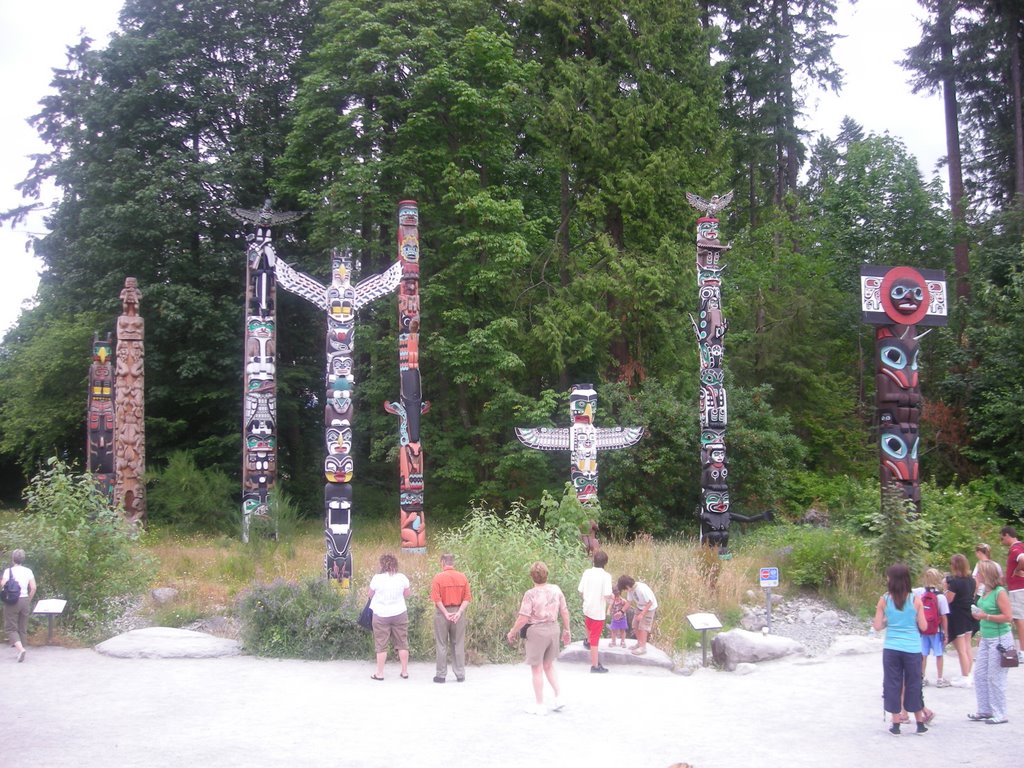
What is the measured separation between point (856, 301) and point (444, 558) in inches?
756

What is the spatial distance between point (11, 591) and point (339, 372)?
6028mm

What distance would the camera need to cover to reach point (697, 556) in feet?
42.5

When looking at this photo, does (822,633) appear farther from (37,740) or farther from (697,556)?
(37,740)

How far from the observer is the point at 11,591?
9172 millimetres

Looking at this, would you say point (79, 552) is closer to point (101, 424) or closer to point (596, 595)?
point (596, 595)

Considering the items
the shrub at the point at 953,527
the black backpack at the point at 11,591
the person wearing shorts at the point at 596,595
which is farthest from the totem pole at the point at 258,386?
the shrub at the point at 953,527

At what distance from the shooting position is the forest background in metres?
19.9

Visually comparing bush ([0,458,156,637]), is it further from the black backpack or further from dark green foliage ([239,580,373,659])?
dark green foliage ([239,580,373,659])

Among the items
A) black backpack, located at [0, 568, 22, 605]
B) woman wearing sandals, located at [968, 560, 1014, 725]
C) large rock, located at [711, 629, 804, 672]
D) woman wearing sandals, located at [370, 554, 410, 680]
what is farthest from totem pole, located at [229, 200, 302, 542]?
woman wearing sandals, located at [968, 560, 1014, 725]

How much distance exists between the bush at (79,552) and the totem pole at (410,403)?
4.74 m

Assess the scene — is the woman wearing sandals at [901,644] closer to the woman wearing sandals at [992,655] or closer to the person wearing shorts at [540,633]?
the woman wearing sandals at [992,655]

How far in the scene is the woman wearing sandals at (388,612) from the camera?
27.9ft

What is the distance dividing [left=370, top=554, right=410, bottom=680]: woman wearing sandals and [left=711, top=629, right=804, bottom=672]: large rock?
322 centimetres

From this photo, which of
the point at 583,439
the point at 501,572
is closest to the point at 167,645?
the point at 501,572
